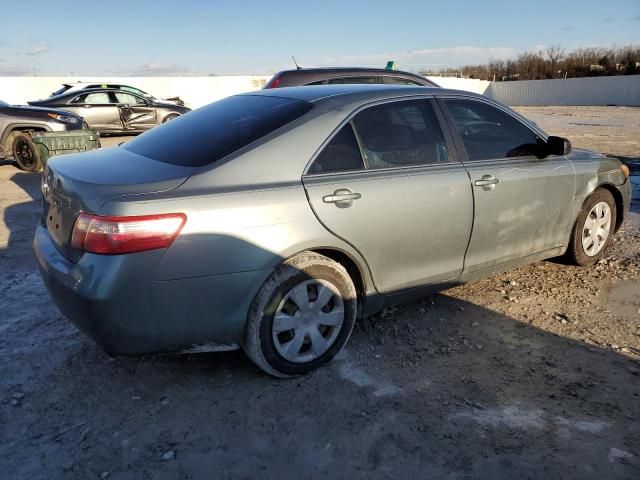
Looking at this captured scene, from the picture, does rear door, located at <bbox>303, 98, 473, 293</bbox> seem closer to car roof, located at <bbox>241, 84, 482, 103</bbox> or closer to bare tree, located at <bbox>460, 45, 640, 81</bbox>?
car roof, located at <bbox>241, 84, 482, 103</bbox>

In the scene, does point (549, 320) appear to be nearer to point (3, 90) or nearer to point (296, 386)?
point (296, 386)

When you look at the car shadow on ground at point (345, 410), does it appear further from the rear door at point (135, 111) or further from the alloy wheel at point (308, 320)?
the rear door at point (135, 111)

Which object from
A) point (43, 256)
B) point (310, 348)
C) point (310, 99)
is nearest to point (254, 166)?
point (310, 99)

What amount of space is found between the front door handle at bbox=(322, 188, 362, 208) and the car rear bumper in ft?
1.81

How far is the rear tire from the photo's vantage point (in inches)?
386

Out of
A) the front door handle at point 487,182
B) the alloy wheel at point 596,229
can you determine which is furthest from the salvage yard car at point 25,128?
the alloy wheel at point 596,229

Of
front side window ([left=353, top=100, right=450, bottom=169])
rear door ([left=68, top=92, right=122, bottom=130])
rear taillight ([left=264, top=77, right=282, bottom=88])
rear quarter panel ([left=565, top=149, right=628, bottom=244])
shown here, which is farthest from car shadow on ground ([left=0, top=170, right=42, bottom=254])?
rear door ([left=68, top=92, right=122, bottom=130])

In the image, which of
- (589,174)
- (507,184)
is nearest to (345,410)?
(507,184)

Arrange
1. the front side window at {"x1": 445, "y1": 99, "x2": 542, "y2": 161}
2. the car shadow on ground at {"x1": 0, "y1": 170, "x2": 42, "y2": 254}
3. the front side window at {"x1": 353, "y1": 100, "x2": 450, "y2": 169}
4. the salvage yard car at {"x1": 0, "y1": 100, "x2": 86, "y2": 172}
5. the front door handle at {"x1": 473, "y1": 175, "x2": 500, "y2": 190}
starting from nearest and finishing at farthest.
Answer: the front side window at {"x1": 353, "y1": 100, "x2": 450, "y2": 169}
the front door handle at {"x1": 473, "y1": 175, "x2": 500, "y2": 190}
the front side window at {"x1": 445, "y1": 99, "x2": 542, "y2": 161}
the car shadow on ground at {"x1": 0, "y1": 170, "x2": 42, "y2": 254}
the salvage yard car at {"x1": 0, "y1": 100, "x2": 86, "y2": 172}

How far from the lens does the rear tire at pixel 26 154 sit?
9.80 meters

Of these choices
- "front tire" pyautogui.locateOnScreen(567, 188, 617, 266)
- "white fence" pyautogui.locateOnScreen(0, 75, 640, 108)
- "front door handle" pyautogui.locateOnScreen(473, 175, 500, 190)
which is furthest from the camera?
"white fence" pyautogui.locateOnScreen(0, 75, 640, 108)

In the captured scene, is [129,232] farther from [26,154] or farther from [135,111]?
[135,111]

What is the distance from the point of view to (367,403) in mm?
2736

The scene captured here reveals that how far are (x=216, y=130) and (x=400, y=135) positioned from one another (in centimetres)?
116
